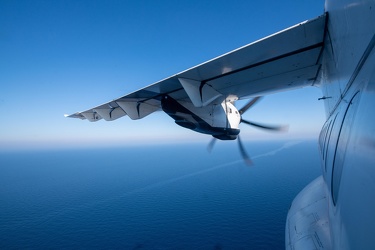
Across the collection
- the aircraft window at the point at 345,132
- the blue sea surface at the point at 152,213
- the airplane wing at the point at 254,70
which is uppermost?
the airplane wing at the point at 254,70

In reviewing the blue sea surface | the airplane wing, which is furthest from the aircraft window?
the blue sea surface

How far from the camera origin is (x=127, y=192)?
88.8 m

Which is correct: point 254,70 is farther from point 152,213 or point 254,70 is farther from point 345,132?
point 152,213

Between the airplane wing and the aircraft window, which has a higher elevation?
the airplane wing

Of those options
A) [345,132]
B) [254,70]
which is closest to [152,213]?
[254,70]

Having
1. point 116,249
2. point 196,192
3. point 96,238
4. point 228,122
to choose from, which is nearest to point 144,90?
point 228,122

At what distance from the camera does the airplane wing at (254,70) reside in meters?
3.44

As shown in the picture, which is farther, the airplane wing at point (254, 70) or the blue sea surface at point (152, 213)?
the blue sea surface at point (152, 213)

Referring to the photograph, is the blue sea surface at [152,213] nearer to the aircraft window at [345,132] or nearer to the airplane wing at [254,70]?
the airplane wing at [254,70]

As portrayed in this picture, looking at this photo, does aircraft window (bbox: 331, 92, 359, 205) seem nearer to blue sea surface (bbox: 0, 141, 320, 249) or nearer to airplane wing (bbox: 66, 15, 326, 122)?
airplane wing (bbox: 66, 15, 326, 122)

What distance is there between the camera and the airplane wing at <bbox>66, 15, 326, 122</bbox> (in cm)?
344

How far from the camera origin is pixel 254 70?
4957 millimetres

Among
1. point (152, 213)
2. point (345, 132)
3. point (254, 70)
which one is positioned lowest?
point (152, 213)

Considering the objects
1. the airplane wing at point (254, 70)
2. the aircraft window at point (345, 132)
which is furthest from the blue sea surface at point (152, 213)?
the aircraft window at point (345, 132)
